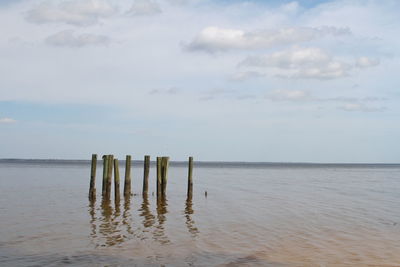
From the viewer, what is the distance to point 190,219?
1819 centimetres

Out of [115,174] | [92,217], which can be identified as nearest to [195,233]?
[92,217]

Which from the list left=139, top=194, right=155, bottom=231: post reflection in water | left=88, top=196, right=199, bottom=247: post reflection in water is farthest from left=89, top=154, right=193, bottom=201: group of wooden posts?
left=139, top=194, right=155, bottom=231: post reflection in water

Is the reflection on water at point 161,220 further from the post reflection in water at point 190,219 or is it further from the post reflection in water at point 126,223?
the post reflection in water at point 190,219

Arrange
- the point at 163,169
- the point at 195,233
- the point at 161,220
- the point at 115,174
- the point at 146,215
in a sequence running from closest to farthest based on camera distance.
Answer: the point at 195,233, the point at 161,220, the point at 146,215, the point at 115,174, the point at 163,169

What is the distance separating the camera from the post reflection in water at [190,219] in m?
15.5

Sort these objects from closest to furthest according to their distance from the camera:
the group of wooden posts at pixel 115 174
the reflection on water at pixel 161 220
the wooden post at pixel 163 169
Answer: the reflection on water at pixel 161 220 < the group of wooden posts at pixel 115 174 < the wooden post at pixel 163 169

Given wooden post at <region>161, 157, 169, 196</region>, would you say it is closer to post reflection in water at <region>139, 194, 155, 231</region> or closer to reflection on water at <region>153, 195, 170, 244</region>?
reflection on water at <region>153, 195, 170, 244</region>

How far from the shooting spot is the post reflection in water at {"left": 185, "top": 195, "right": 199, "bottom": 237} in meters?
15.5

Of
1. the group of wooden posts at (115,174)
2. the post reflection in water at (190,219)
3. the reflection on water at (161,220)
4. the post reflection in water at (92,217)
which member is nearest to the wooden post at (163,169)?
the group of wooden posts at (115,174)

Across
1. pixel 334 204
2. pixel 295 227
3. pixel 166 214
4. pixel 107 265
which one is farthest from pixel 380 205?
pixel 107 265

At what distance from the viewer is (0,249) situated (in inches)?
480

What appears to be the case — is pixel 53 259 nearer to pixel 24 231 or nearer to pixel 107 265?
pixel 107 265

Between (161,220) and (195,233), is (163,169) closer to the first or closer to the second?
(161,220)

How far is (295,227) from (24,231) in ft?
31.4
